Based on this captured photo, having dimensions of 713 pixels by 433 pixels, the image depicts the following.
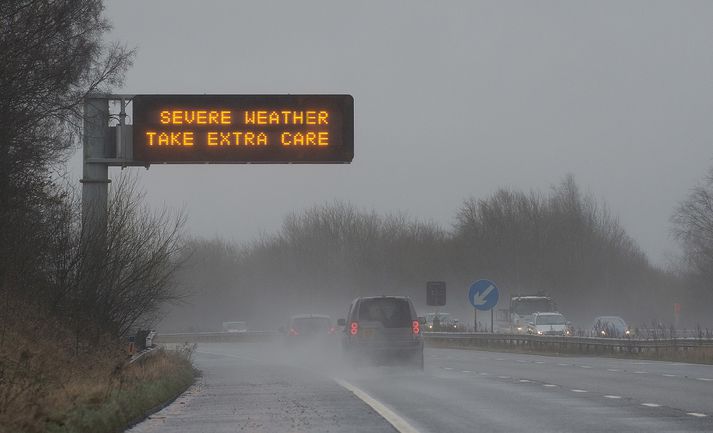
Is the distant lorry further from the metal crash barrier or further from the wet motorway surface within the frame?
the wet motorway surface

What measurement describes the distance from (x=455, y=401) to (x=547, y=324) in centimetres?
4205

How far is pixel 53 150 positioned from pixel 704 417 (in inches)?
597

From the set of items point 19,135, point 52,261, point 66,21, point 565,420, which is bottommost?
point 565,420

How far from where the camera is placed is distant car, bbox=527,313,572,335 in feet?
196

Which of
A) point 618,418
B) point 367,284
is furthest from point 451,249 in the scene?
point 618,418

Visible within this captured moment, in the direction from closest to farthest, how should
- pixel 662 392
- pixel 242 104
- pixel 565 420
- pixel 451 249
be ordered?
1. pixel 565 420
2. pixel 662 392
3. pixel 242 104
4. pixel 451 249

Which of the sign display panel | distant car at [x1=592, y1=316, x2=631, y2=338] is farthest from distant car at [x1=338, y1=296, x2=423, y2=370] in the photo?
distant car at [x1=592, y1=316, x2=631, y2=338]

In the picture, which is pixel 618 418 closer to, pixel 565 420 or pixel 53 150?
pixel 565 420

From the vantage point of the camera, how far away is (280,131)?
2480 cm

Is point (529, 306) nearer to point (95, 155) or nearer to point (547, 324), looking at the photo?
point (547, 324)

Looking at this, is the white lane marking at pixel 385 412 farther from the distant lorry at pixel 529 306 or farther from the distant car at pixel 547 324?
the distant lorry at pixel 529 306

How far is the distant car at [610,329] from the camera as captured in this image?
54.1m

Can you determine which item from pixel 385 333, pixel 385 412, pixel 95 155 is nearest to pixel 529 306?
pixel 385 333

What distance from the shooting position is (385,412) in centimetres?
1678
